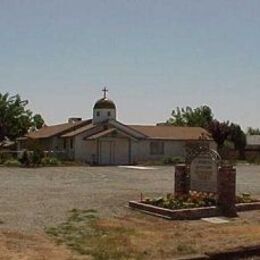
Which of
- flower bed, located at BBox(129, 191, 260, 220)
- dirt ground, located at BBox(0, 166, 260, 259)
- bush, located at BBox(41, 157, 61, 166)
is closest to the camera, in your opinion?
dirt ground, located at BBox(0, 166, 260, 259)

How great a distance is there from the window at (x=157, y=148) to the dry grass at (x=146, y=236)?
3812 centimetres

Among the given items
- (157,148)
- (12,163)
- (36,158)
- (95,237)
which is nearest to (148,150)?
(157,148)

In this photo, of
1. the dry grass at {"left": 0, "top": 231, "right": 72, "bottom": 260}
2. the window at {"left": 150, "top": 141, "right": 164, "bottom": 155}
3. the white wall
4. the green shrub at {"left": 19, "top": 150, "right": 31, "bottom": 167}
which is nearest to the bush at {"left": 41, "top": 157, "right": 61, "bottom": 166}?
the green shrub at {"left": 19, "top": 150, "right": 31, "bottom": 167}

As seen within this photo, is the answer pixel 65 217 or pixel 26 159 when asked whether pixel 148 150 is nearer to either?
pixel 26 159

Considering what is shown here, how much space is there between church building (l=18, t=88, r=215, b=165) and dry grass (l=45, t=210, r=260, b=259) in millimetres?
34569

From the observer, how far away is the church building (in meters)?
50.1

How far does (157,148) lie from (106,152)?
5.52 meters

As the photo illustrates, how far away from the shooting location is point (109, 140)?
165 feet

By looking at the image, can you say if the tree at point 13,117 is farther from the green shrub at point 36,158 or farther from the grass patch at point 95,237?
the grass patch at point 95,237

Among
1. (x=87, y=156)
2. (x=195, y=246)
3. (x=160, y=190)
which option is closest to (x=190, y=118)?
(x=87, y=156)

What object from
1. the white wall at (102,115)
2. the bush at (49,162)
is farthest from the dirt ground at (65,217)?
the white wall at (102,115)

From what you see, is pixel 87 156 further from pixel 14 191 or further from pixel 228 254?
pixel 228 254

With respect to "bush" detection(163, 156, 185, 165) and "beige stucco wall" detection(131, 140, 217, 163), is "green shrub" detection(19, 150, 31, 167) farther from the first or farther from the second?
"bush" detection(163, 156, 185, 165)

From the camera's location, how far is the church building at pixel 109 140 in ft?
164
